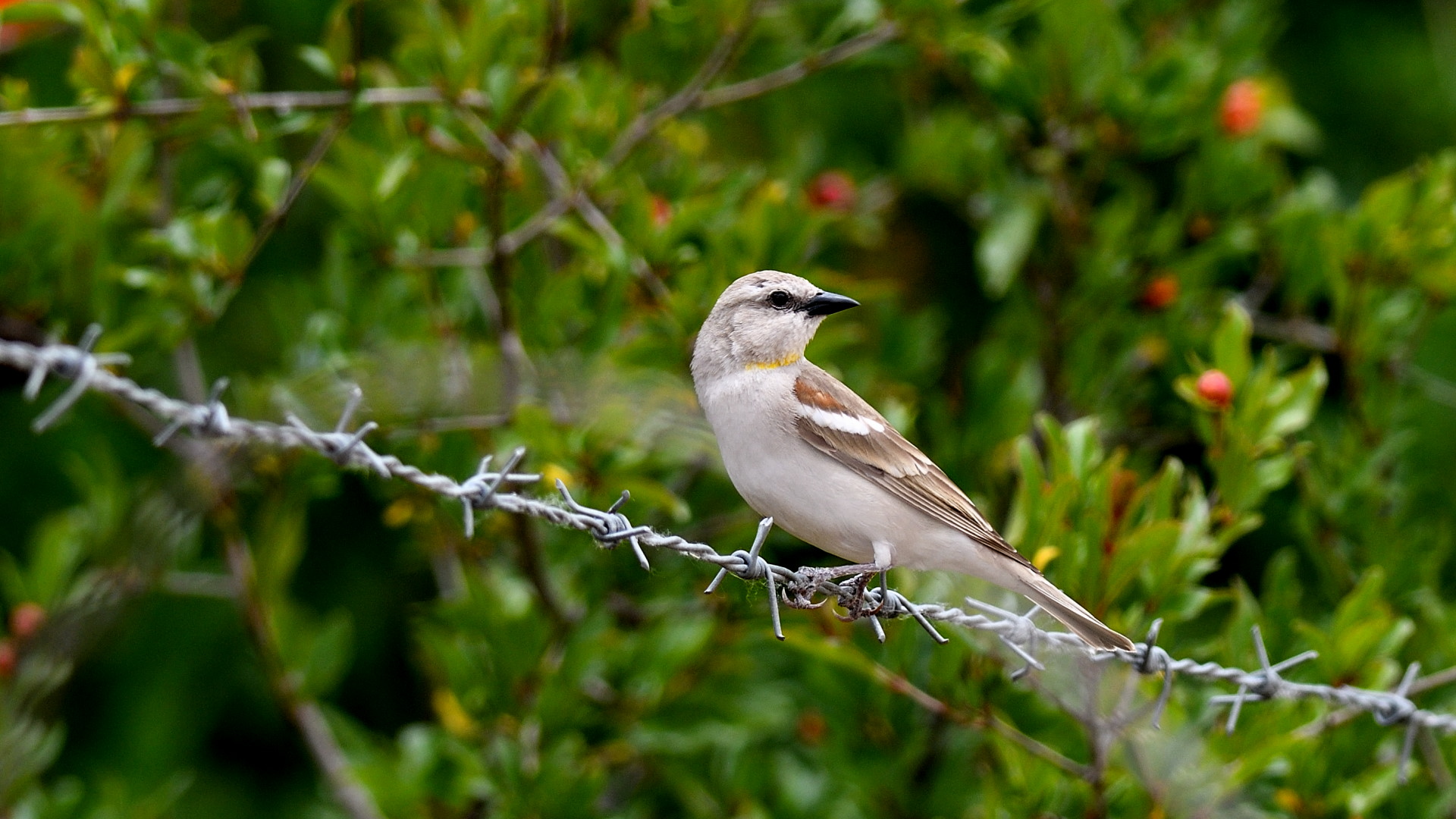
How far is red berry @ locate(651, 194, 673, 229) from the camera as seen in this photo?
4.26 metres

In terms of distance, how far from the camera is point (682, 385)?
412 centimetres

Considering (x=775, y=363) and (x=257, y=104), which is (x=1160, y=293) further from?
(x=257, y=104)

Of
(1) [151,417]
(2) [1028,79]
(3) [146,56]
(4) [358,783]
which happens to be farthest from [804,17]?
(4) [358,783]

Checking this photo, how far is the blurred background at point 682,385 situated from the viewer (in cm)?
375

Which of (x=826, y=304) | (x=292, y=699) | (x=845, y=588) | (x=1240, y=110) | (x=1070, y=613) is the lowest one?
(x=292, y=699)

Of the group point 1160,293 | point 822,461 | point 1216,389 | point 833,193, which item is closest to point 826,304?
point 822,461

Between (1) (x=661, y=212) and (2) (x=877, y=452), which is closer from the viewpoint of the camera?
(2) (x=877, y=452)

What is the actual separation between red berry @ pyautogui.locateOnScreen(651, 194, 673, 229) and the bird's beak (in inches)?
33.5

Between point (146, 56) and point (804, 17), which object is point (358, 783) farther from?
point (804, 17)

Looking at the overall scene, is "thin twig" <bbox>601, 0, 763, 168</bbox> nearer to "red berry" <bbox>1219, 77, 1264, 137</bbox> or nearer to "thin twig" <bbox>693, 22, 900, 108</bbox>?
"thin twig" <bbox>693, 22, 900, 108</bbox>

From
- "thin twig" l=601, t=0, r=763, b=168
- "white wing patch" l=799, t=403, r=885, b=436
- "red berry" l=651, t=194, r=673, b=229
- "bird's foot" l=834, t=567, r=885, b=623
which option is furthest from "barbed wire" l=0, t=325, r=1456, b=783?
"thin twig" l=601, t=0, r=763, b=168

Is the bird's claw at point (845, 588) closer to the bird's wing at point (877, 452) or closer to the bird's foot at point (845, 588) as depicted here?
the bird's foot at point (845, 588)

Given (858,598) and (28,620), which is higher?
(858,598)

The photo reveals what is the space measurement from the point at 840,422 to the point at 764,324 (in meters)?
0.33
